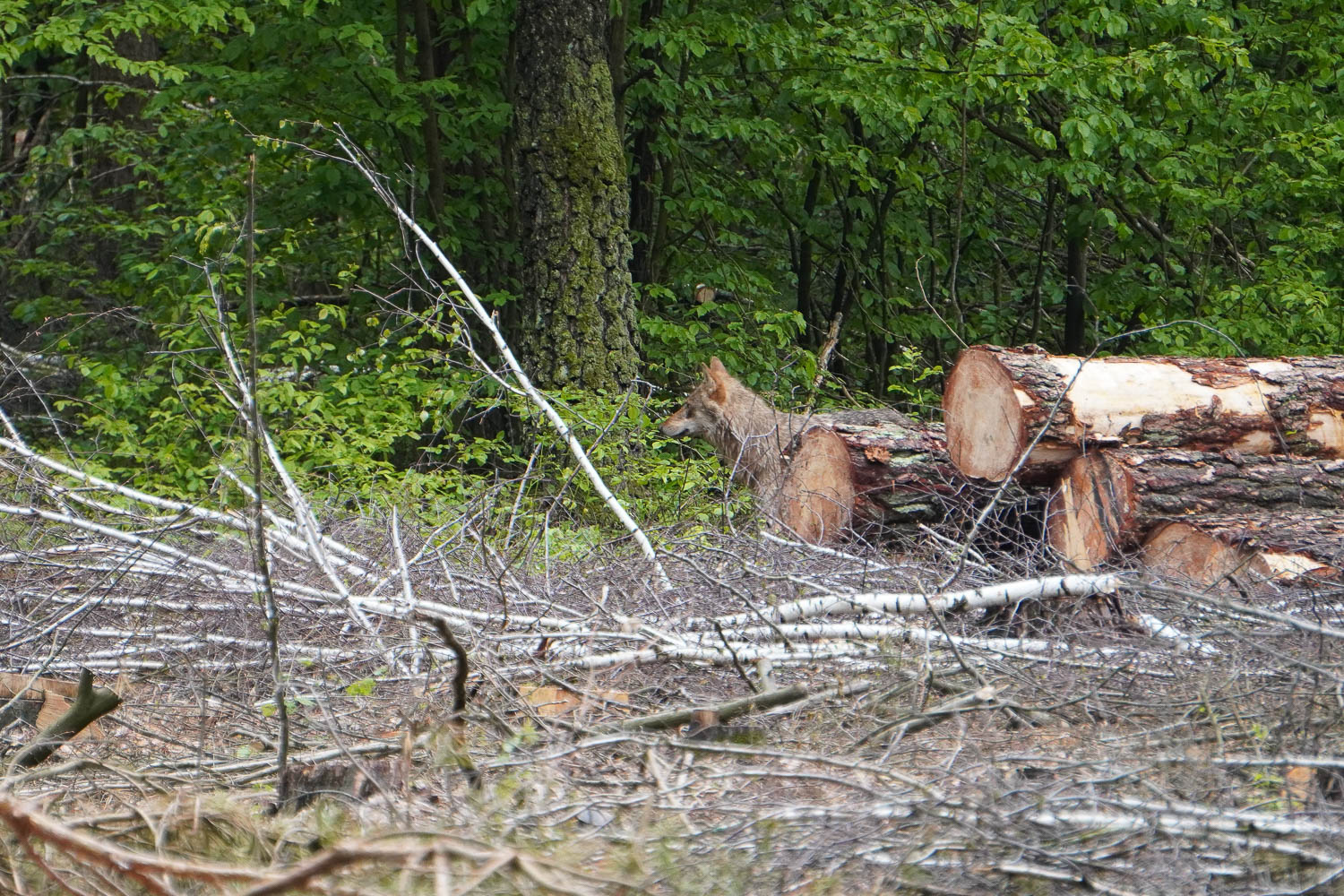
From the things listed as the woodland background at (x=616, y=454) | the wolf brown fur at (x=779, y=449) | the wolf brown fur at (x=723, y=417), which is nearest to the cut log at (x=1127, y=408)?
the woodland background at (x=616, y=454)

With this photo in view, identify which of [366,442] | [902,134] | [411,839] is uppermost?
[902,134]

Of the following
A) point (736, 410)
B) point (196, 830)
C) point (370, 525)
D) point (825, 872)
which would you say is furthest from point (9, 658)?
point (736, 410)

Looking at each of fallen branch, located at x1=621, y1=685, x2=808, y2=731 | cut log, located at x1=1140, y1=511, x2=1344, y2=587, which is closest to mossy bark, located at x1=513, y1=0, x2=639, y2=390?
cut log, located at x1=1140, y1=511, x2=1344, y2=587

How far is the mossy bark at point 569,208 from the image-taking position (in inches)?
319

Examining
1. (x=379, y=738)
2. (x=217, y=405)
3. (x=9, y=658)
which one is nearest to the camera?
(x=379, y=738)

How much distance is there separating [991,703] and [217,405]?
6343 mm

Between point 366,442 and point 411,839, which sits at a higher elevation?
point 411,839

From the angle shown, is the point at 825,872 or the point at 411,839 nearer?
the point at 411,839

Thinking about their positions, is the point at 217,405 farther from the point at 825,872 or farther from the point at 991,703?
the point at 825,872

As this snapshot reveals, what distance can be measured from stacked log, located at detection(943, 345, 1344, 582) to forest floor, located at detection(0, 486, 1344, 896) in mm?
394

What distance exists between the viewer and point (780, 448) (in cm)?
705

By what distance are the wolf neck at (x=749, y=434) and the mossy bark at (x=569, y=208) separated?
68 cm

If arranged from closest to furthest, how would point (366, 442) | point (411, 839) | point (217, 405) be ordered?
point (411, 839) → point (366, 442) → point (217, 405)

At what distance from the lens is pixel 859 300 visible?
1215 centimetres
